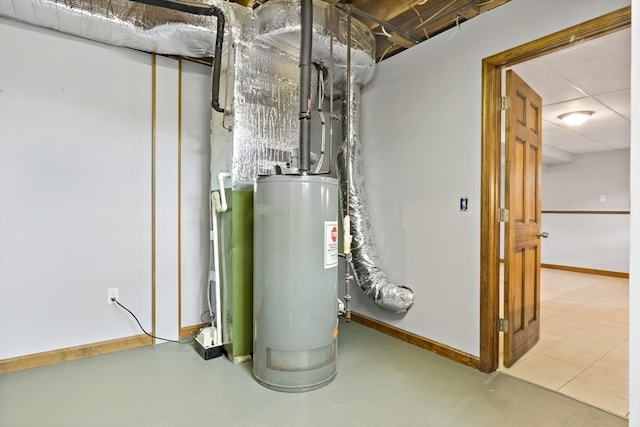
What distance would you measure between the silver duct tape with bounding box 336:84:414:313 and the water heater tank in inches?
30.0

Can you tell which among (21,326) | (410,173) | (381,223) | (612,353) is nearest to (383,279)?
(381,223)

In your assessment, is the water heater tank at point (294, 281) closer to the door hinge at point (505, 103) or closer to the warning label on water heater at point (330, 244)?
the warning label on water heater at point (330, 244)

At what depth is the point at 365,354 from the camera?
2.57m

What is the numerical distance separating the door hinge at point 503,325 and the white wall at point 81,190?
7.68ft

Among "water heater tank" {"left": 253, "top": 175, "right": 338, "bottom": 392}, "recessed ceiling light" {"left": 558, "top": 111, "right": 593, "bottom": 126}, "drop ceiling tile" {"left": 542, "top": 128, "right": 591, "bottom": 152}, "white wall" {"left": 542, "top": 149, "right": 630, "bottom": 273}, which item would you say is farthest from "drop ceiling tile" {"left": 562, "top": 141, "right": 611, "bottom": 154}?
"water heater tank" {"left": 253, "top": 175, "right": 338, "bottom": 392}

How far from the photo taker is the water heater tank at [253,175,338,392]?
2045 millimetres

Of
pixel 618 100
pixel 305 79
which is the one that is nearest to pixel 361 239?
pixel 305 79

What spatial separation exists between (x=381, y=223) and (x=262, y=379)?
62.5 inches

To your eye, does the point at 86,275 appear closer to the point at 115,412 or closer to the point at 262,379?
the point at 115,412

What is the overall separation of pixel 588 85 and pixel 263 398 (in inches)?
146

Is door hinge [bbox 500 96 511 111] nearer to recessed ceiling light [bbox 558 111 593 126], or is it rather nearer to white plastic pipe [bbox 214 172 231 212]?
white plastic pipe [bbox 214 172 231 212]

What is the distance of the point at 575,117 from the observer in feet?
13.4

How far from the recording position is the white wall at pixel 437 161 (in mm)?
2299

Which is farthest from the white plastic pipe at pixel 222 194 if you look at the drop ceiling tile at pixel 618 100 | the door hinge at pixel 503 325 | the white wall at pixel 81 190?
the drop ceiling tile at pixel 618 100
